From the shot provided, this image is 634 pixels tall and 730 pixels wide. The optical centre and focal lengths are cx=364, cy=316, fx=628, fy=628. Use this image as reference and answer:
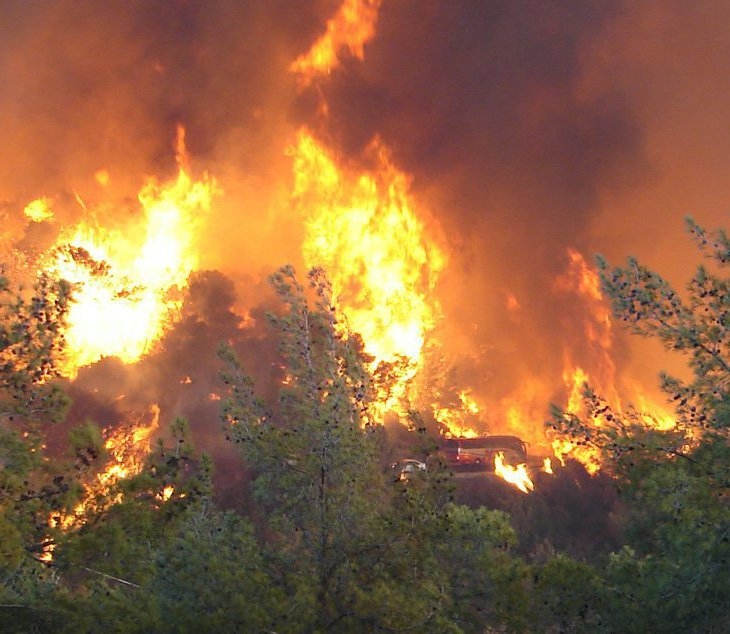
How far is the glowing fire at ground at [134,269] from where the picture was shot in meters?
36.3

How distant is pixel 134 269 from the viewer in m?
39.1

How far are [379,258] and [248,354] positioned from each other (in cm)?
996

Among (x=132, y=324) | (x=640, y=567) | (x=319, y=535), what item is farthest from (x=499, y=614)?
(x=132, y=324)

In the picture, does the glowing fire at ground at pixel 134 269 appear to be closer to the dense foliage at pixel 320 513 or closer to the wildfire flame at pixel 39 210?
the wildfire flame at pixel 39 210

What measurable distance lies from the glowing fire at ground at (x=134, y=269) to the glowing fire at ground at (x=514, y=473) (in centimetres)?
2032

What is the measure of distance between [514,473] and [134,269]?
2562 cm

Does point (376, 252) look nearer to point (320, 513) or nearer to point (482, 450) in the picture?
point (482, 450)

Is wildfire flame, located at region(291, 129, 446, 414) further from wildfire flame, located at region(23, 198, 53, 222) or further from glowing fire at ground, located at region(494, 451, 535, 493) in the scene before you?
wildfire flame, located at region(23, 198, 53, 222)

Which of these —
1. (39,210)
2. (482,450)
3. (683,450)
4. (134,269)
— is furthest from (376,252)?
(683,450)

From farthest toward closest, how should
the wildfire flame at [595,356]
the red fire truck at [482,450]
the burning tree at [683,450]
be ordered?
the wildfire flame at [595,356] < the red fire truck at [482,450] < the burning tree at [683,450]

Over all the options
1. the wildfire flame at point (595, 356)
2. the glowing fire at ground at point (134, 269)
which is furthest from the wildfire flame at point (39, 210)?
the wildfire flame at point (595, 356)

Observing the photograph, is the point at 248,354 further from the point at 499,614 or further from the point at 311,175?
the point at 499,614

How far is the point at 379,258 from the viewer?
122 ft

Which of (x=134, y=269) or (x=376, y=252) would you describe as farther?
(x=134, y=269)
